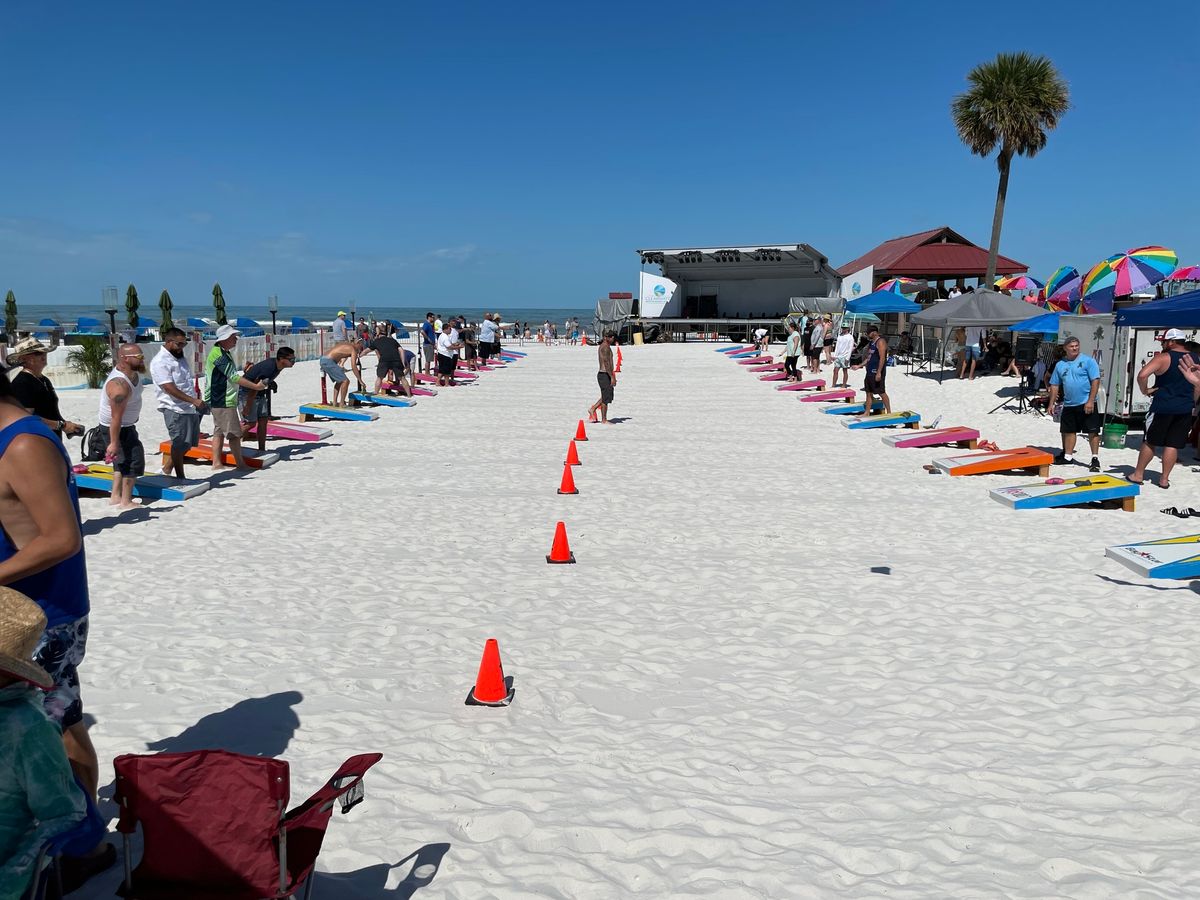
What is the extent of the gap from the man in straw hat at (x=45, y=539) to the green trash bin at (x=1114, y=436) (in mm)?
13641

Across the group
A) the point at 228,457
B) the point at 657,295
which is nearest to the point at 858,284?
the point at 657,295

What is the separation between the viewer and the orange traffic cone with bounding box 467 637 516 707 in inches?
185

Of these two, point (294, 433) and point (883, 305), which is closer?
point (294, 433)

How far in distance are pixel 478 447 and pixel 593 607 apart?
761cm

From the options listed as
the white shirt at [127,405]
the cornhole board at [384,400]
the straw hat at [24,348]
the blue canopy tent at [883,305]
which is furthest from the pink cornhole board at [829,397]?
the straw hat at [24,348]

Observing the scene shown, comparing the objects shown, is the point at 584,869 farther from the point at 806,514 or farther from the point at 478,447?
the point at 478,447

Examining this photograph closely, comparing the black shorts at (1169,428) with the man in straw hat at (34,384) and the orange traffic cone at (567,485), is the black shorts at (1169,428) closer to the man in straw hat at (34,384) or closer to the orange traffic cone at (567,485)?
the orange traffic cone at (567,485)

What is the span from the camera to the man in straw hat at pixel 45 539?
9.00 ft

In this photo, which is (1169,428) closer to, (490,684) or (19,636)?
(490,684)

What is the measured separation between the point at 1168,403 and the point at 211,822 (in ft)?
34.4

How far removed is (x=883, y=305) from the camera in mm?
25484

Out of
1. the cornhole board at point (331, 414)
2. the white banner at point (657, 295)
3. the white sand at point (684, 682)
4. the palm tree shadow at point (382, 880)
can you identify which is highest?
the white banner at point (657, 295)

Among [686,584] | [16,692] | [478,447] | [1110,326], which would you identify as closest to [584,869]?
[16,692]

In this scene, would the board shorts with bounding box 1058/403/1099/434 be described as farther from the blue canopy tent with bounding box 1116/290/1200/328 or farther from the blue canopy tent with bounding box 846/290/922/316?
the blue canopy tent with bounding box 846/290/922/316
